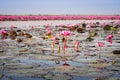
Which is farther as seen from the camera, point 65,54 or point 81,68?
point 65,54

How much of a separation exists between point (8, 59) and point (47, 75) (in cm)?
196

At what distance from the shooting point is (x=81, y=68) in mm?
5785

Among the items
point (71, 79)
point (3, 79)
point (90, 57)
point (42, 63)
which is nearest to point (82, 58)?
point (90, 57)

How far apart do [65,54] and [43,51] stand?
851 mm

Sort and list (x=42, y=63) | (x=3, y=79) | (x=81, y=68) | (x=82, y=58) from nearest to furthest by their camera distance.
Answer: (x=3, y=79) < (x=81, y=68) < (x=42, y=63) < (x=82, y=58)

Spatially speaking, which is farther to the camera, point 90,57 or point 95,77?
point 90,57

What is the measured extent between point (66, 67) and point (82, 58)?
1.25 meters

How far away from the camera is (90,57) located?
724 cm

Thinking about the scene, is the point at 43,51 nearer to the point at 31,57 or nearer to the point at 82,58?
the point at 31,57

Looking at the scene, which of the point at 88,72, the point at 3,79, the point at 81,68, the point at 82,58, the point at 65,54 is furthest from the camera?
the point at 65,54

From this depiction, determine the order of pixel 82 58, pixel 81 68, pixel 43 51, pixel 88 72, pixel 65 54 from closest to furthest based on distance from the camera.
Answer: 1. pixel 88 72
2. pixel 81 68
3. pixel 82 58
4. pixel 65 54
5. pixel 43 51

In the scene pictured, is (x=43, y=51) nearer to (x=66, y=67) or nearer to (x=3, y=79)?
(x=66, y=67)

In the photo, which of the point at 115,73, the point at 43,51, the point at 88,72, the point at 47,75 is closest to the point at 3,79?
the point at 47,75

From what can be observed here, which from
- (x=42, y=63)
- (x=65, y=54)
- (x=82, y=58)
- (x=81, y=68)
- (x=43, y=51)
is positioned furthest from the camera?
(x=43, y=51)
